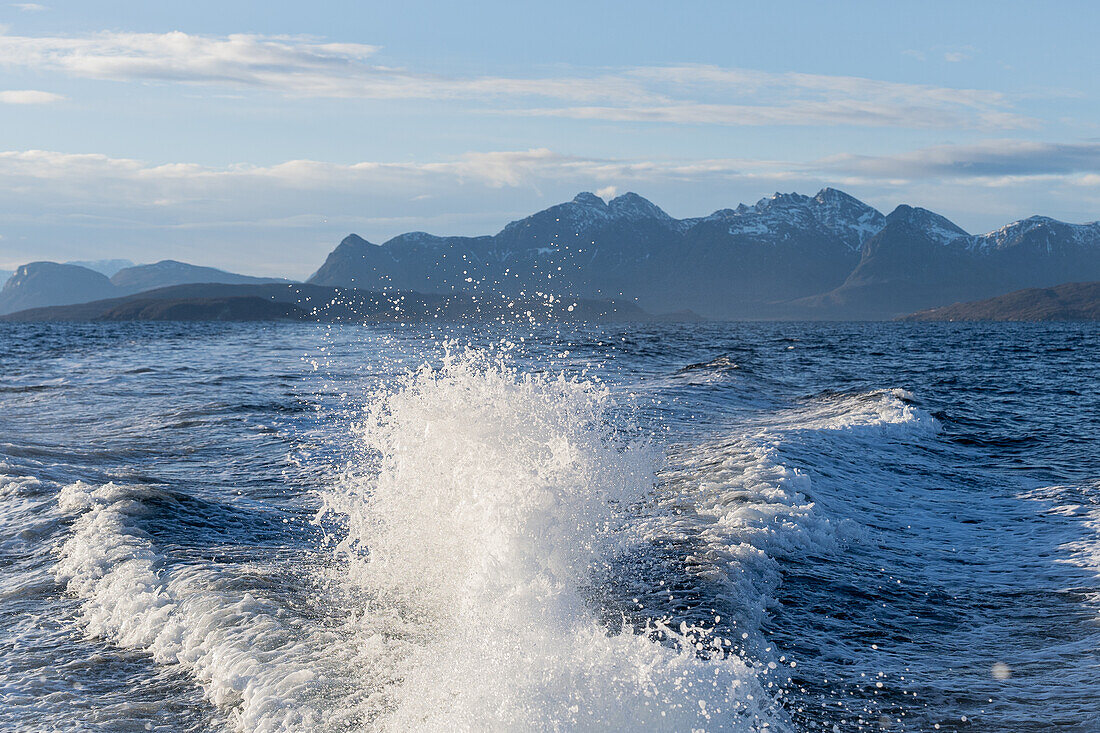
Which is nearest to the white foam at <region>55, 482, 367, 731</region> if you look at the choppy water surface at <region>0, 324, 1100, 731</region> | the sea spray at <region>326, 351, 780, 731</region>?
the choppy water surface at <region>0, 324, 1100, 731</region>

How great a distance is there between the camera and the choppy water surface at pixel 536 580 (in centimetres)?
627

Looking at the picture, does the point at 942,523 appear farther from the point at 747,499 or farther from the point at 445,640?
the point at 445,640

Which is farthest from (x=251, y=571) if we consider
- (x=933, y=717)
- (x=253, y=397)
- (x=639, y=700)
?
(x=253, y=397)

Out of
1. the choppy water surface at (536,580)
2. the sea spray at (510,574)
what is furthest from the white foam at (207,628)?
the sea spray at (510,574)

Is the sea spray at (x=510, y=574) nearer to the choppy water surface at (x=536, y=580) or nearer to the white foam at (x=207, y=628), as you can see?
the choppy water surface at (x=536, y=580)

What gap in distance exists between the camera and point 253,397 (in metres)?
25.8

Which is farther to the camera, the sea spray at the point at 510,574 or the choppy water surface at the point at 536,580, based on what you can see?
the choppy water surface at the point at 536,580

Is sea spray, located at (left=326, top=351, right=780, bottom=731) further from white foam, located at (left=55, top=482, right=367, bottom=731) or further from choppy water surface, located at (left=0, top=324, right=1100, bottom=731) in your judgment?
white foam, located at (left=55, top=482, right=367, bottom=731)

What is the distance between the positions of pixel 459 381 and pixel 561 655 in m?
6.26

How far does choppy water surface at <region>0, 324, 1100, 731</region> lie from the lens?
6273mm

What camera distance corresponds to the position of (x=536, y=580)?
7.66 meters

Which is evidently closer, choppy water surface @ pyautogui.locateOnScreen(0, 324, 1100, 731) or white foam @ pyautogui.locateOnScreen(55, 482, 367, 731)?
choppy water surface @ pyautogui.locateOnScreen(0, 324, 1100, 731)

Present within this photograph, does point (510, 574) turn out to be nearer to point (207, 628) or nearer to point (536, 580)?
point (536, 580)

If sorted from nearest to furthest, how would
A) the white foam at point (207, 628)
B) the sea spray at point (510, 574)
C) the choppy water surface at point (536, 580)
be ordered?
the sea spray at point (510, 574)
the choppy water surface at point (536, 580)
the white foam at point (207, 628)
